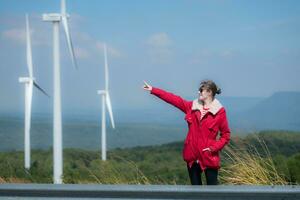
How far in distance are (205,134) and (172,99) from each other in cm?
48

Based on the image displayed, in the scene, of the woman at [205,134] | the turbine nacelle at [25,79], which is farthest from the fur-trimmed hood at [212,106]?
the turbine nacelle at [25,79]

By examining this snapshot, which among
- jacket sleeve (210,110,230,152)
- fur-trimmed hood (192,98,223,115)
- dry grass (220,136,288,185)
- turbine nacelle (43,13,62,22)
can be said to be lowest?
dry grass (220,136,288,185)

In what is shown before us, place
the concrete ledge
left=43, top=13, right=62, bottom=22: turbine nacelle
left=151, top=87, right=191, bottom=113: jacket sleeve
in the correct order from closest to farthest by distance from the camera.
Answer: the concrete ledge < left=151, top=87, right=191, bottom=113: jacket sleeve < left=43, top=13, right=62, bottom=22: turbine nacelle

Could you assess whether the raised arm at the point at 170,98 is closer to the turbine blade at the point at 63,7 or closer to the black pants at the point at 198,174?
the black pants at the point at 198,174

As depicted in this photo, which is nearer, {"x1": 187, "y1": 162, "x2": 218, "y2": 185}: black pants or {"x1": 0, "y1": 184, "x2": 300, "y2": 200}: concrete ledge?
{"x1": 0, "y1": 184, "x2": 300, "y2": 200}: concrete ledge

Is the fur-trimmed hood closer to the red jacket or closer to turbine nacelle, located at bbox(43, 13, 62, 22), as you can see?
the red jacket

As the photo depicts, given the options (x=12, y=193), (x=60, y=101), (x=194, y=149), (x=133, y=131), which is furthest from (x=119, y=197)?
(x=133, y=131)

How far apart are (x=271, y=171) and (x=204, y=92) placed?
1795mm

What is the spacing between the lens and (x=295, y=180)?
711 centimetres

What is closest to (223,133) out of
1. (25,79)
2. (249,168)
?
(249,168)

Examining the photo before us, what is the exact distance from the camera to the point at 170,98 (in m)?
5.76

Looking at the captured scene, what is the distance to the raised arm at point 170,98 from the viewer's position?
575 cm

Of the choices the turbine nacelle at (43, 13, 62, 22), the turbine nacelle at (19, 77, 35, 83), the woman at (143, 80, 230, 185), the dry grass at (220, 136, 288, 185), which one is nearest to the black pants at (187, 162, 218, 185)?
the woman at (143, 80, 230, 185)

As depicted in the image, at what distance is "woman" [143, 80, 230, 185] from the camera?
556 centimetres
